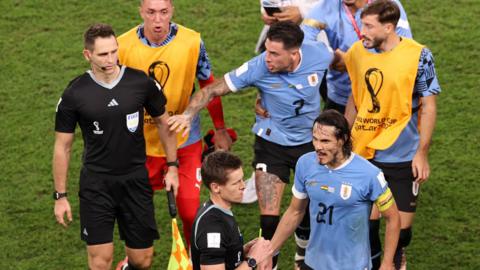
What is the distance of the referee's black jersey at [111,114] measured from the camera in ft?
29.1

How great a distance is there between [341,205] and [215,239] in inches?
41.9

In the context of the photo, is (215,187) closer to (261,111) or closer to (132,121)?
(132,121)

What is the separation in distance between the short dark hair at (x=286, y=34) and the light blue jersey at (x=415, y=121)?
1.01m

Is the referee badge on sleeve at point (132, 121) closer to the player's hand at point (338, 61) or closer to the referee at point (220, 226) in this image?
the referee at point (220, 226)

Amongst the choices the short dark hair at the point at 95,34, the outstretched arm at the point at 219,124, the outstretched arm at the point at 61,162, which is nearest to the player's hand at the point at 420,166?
the outstretched arm at the point at 219,124

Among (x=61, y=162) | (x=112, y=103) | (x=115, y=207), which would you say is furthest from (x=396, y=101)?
(x=61, y=162)

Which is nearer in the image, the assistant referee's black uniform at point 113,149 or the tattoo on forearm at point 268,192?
the assistant referee's black uniform at point 113,149

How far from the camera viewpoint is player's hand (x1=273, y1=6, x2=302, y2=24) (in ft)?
33.5

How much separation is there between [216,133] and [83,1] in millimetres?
4782

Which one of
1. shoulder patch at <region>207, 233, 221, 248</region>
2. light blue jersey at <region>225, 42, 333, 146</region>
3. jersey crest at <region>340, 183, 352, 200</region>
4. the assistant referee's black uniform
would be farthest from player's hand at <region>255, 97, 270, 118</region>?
shoulder patch at <region>207, 233, 221, 248</region>

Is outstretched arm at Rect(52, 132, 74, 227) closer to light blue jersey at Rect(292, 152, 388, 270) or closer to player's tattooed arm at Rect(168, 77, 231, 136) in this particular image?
player's tattooed arm at Rect(168, 77, 231, 136)

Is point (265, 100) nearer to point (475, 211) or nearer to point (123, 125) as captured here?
point (123, 125)

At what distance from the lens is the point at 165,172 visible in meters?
9.88

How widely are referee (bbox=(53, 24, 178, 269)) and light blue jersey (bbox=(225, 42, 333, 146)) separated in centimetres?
81
